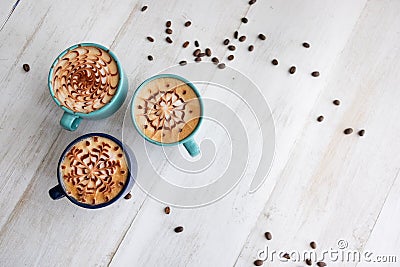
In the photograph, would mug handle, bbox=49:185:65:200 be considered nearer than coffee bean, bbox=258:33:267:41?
Yes

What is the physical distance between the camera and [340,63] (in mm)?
1229

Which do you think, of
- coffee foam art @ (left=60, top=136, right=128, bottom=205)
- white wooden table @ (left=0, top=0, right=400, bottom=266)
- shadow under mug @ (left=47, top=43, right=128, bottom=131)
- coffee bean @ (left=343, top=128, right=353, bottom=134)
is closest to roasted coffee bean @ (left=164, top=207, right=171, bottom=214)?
white wooden table @ (left=0, top=0, right=400, bottom=266)

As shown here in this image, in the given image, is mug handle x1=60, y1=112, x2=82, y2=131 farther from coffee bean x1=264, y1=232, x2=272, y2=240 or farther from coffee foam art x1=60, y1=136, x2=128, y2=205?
coffee bean x1=264, y1=232, x2=272, y2=240

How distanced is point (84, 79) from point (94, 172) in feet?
0.66

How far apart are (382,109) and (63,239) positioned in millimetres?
797

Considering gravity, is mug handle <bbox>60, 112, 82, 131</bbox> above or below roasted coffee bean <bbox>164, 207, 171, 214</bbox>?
above

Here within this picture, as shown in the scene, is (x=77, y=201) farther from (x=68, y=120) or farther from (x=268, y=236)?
(x=268, y=236)

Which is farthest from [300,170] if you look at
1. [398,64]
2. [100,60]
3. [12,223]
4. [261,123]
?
[12,223]

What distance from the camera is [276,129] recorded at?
1203mm

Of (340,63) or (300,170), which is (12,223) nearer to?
(300,170)

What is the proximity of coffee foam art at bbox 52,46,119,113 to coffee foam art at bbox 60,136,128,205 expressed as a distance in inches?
3.5

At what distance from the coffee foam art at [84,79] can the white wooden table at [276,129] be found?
3.7 inches

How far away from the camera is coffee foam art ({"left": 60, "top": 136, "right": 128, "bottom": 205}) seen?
1.09 metres

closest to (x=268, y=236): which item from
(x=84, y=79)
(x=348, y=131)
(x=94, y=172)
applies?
(x=348, y=131)
